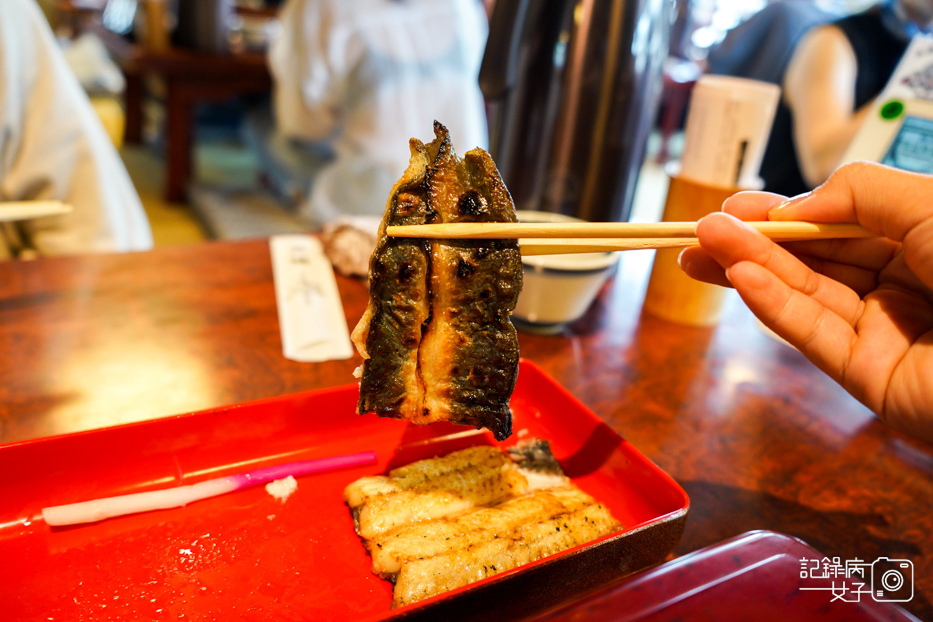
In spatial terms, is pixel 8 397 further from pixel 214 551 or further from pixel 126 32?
pixel 126 32

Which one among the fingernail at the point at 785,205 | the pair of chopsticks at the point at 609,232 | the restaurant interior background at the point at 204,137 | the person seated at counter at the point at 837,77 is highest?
the person seated at counter at the point at 837,77

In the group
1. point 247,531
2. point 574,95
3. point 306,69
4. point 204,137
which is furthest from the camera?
point 204,137

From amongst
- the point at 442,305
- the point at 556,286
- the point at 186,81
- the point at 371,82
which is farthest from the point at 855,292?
the point at 186,81

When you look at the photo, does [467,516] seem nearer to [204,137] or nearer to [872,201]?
[872,201]

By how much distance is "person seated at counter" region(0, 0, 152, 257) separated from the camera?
184 cm

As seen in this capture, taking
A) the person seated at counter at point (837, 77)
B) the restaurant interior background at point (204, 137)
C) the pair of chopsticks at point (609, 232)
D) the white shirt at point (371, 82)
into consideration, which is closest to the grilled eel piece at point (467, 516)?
the pair of chopsticks at point (609, 232)

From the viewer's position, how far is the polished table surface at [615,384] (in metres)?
1.12

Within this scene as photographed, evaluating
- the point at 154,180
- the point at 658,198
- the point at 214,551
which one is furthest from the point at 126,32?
the point at 214,551

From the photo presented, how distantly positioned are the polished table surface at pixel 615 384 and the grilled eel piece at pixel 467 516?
230 millimetres

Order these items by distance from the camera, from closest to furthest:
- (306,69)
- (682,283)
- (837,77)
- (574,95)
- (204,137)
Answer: (682,283) → (574,95) → (837,77) → (306,69) → (204,137)

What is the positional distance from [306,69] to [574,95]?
8.90 ft

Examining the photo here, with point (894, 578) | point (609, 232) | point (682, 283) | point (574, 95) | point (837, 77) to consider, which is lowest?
point (894, 578)

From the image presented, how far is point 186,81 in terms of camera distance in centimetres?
475

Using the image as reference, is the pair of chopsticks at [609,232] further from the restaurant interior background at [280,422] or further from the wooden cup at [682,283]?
the wooden cup at [682,283]
